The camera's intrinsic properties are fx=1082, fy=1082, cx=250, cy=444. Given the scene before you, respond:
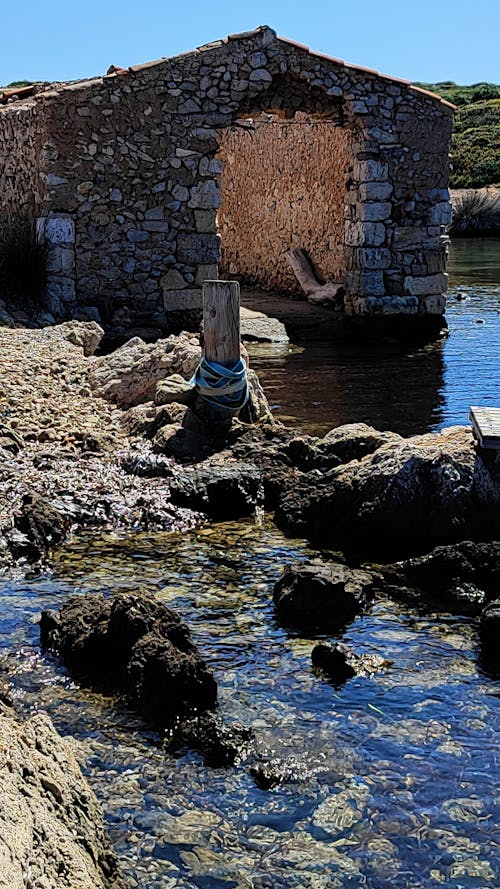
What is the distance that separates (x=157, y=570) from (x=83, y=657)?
148cm

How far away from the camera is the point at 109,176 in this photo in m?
→ 14.6

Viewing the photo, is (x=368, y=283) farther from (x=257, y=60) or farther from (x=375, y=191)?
(x=257, y=60)

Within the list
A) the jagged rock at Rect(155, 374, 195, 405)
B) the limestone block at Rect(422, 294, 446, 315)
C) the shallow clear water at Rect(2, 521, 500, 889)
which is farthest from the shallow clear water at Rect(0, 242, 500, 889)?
the limestone block at Rect(422, 294, 446, 315)

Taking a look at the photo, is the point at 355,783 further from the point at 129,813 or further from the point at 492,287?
the point at 492,287

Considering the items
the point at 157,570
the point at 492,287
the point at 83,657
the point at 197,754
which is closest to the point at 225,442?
the point at 157,570

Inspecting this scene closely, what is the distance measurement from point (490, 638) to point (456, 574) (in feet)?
3.14

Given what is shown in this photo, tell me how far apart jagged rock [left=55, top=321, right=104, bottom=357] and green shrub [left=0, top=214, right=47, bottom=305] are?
5.29 ft

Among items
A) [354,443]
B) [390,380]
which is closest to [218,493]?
[354,443]

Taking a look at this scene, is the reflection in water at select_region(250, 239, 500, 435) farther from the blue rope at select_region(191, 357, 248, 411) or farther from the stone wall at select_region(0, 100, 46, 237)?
the stone wall at select_region(0, 100, 46, 237)

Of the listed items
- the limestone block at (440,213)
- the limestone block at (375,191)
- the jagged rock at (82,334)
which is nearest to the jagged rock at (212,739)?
the jagged rock at (82,334)

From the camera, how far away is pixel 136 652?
5.28 m

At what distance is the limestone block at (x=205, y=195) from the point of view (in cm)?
1492

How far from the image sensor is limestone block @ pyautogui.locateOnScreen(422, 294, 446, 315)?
1661 centimetres

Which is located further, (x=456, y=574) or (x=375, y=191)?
(x=375, y=191)
